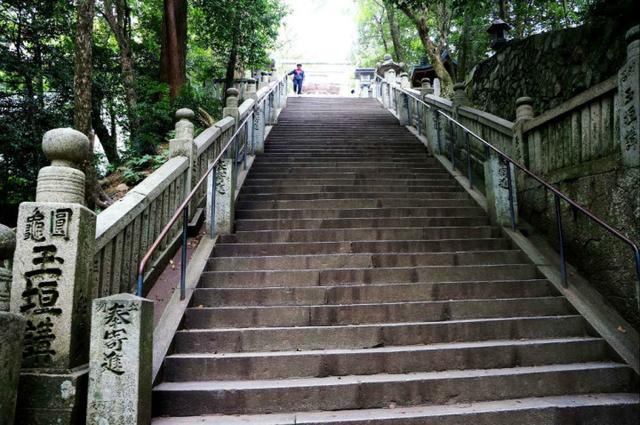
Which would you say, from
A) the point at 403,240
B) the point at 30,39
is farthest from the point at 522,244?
the point at 30,39

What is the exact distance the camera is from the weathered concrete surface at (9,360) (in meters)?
2.36

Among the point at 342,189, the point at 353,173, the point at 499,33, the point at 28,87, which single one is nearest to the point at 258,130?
the point at 353,173

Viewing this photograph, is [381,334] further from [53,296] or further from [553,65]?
[553,65]

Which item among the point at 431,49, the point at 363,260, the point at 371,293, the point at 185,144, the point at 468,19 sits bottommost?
the point at 371,293

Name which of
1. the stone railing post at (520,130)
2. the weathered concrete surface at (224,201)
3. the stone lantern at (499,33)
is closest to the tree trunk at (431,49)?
the stone lantern at (499,33)

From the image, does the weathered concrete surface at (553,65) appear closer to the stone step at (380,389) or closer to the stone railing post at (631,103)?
the stone railing post at (631,103)

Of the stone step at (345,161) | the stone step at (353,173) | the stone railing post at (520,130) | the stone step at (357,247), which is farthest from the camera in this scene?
the stone step at (345,161)

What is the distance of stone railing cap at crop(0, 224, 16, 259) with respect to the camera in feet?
8.84

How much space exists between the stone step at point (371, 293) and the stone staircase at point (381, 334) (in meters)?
0.01

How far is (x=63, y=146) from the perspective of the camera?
288cm

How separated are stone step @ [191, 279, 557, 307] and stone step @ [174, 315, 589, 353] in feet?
1.53

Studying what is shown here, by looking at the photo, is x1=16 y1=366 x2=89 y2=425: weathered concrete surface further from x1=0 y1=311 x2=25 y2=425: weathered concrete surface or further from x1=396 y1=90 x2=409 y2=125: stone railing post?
x1=396 y1=90 x2=409 y2=125: stone railing post

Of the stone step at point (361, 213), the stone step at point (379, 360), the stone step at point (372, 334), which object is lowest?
the stone step at point (379, 360)

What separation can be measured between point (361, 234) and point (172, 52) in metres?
8.57
